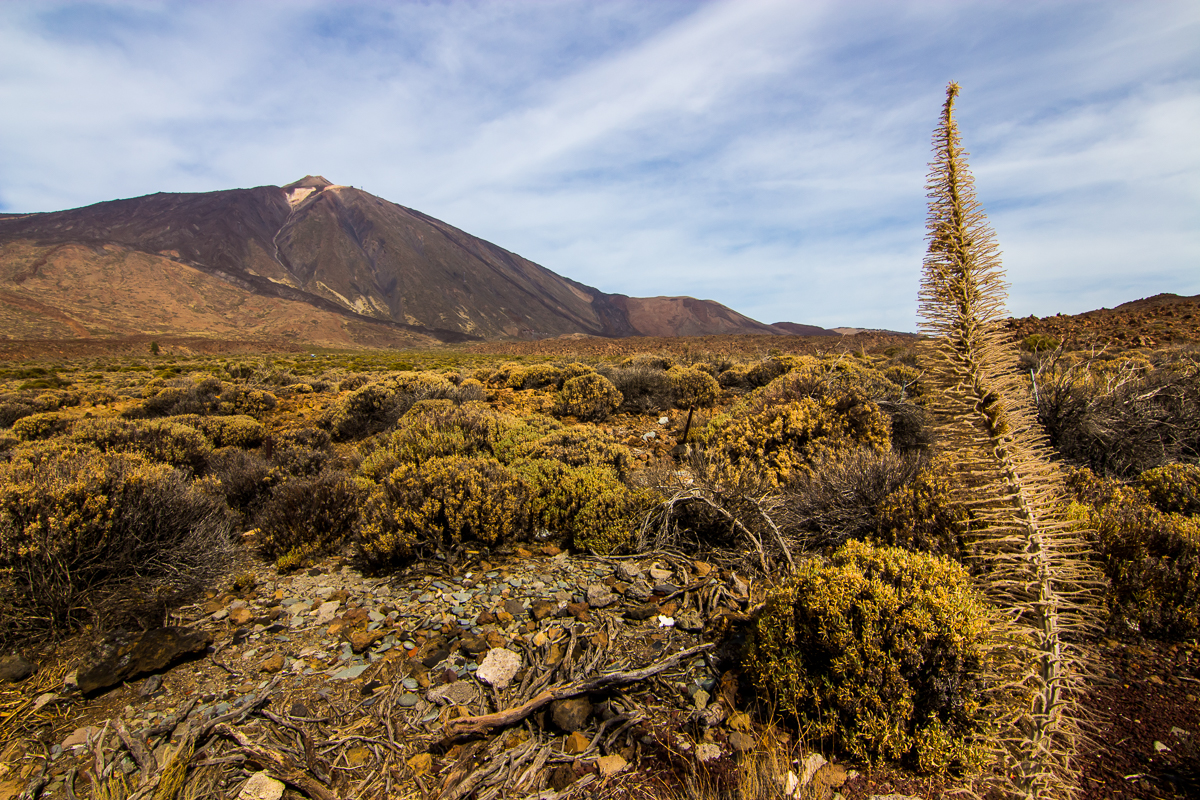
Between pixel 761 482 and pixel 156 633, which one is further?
pixel 761 482

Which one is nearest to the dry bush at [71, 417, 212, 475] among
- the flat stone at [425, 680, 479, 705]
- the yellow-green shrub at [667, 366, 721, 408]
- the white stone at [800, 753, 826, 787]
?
the flat stone at [425, 680, 479, 705]

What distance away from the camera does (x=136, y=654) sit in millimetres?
3061

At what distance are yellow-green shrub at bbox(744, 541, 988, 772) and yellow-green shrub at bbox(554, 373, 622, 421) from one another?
25.5 ft

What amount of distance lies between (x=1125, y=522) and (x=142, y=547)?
6795mm

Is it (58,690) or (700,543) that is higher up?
(700,543)

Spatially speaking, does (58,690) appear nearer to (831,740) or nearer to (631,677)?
(631,677)

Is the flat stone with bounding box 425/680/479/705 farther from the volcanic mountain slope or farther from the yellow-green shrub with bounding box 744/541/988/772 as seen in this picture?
the volcanic mountain slope

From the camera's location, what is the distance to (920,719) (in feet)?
7.27

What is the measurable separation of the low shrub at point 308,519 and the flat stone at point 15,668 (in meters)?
1.61

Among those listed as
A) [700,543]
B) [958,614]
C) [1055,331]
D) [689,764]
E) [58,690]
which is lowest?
[58,690]

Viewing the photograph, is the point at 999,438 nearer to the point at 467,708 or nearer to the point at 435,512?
the point at 467,708

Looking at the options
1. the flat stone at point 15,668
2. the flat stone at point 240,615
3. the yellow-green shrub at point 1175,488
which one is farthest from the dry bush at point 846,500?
the flat stone at point 15,668

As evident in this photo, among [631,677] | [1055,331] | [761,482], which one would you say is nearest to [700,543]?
[761,482]

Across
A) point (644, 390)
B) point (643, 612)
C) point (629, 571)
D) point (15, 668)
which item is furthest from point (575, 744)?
point (644, 390)
